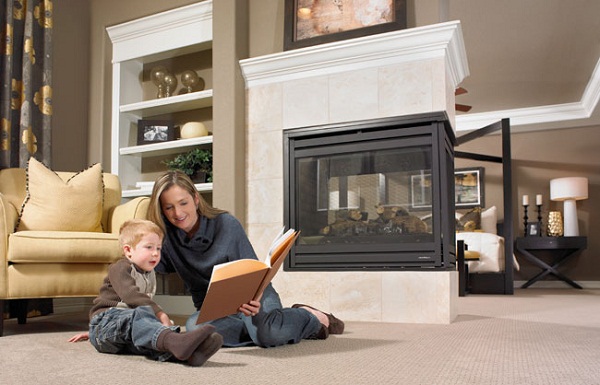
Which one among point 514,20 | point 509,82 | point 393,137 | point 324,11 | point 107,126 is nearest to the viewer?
point 393,137

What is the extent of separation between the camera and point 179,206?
203 centimetres

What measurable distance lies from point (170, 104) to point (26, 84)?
0.93 meters

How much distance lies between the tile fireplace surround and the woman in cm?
100

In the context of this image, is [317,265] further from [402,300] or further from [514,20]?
[514,20]

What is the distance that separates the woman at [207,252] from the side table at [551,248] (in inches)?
226

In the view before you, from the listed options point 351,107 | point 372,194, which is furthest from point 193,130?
point 372,194

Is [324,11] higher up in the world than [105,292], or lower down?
higher up

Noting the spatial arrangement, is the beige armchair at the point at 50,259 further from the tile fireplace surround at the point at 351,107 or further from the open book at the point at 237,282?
the open book at the point at 237,282

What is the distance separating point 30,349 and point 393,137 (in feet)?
6.87

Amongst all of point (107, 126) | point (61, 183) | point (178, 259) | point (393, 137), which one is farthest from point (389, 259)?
point (107, 126)

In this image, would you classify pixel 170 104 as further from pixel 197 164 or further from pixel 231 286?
pixel 231 286

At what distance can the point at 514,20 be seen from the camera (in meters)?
5.02

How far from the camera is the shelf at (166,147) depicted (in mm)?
3822

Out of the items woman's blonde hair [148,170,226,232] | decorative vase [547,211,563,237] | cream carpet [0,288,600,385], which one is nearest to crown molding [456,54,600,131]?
decorative vase [547,211,563,237]
